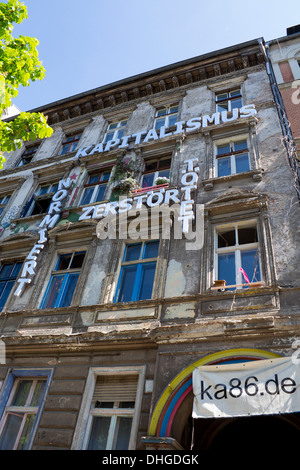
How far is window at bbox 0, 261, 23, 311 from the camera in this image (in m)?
11.1

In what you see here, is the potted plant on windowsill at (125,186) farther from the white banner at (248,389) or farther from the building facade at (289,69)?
the white banner at (248,389)

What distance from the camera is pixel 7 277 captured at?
11516 mm

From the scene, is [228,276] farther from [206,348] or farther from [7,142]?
[7,142]

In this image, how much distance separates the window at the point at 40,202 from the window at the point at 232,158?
6.73m

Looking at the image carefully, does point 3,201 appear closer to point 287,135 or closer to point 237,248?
point 237,248

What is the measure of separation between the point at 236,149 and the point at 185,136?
2008mm

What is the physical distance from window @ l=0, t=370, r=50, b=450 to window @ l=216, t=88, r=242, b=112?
11.2 metres

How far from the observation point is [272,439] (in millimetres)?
8109

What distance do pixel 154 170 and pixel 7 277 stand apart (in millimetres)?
6200

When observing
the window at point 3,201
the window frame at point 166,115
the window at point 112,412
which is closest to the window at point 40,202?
the window at point 3,201

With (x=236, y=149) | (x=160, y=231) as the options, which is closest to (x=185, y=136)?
(x=236, y=149)

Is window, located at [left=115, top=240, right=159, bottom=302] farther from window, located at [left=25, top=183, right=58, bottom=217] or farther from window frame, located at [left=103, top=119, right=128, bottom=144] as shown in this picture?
window frame, located at [left=103, top=119, right=128, bottom=144]

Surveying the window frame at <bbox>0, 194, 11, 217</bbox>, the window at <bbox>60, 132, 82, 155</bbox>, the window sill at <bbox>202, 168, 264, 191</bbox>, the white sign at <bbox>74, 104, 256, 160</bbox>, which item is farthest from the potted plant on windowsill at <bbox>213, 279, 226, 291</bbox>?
the window at <bbox>60, 132, 82, 155</bbox>
